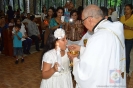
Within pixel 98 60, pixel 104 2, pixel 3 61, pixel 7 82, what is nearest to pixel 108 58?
pixel 98 60

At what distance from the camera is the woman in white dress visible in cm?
261

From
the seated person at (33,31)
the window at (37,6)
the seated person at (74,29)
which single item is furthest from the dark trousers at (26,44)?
the window at (37,6)

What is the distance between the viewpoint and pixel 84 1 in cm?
1259

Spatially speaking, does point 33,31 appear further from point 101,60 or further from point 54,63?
point 101,60

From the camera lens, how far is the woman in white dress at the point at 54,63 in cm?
261

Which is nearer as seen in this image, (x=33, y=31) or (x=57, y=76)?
(x=57, y=76)

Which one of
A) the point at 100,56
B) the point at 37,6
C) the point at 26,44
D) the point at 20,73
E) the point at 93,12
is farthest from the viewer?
the point at 37,6

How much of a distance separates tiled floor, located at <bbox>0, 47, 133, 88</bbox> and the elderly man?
267 centimetres

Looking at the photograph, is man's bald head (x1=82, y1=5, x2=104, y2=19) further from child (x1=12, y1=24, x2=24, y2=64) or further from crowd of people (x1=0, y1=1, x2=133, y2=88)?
child (x1=12, y1=24, x2=24, y2=64)

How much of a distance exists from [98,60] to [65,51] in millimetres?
690

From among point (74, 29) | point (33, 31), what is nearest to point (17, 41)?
point (33, 31)

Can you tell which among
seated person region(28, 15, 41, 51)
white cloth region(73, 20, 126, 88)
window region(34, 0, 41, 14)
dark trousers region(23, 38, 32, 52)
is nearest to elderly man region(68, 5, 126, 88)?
white cloth region(73, 20, 126, 88)

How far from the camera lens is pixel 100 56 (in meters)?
2.28

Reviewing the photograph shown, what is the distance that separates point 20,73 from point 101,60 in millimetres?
3733
